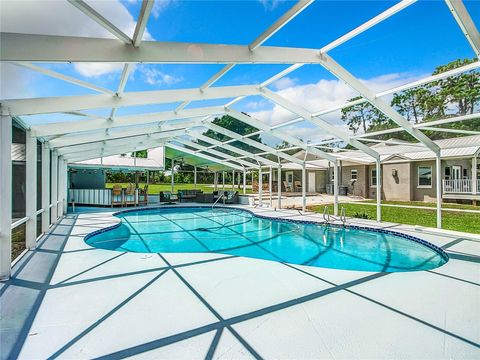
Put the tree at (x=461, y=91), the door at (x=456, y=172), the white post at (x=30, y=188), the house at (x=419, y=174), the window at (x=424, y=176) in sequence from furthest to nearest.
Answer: the window at (x=424, y=176) → the door at (x=456, y=172) → the house at (x=419, y=174) → the tree at (x=461, y=91) → the white post at (x=30, y=188)

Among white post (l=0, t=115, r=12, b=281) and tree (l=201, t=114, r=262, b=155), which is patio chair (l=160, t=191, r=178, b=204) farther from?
white post (l=0, t=115, r=12, b=281)

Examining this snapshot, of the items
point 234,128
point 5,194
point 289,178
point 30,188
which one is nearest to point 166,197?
point 234,128

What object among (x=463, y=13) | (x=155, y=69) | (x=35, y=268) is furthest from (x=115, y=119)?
(x=463, y=13)

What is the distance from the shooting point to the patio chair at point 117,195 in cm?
1628

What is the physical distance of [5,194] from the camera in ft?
14.6

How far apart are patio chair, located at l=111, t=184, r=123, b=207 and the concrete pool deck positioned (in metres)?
10.8

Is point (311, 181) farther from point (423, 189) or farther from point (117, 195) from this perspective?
point (117, 195)

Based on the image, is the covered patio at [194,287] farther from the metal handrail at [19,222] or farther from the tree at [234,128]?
the tree at [234,128]

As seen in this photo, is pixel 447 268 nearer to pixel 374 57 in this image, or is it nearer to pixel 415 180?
pixel 374 57

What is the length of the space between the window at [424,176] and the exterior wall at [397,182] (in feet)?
1.88

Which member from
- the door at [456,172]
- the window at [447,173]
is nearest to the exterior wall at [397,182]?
the window at [447,173]

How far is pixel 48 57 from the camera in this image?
9.95ft

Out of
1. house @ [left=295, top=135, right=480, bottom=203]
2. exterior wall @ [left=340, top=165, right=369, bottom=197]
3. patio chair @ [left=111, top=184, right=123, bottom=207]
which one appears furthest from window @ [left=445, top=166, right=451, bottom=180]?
patio chair @ [left=111, top=184, right=123, bottom=207]

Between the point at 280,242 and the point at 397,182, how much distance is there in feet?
46.2
